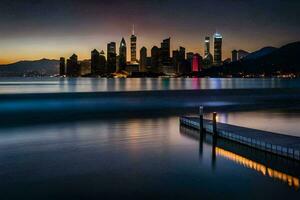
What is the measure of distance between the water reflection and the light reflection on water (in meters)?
0.14

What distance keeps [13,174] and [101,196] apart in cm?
401

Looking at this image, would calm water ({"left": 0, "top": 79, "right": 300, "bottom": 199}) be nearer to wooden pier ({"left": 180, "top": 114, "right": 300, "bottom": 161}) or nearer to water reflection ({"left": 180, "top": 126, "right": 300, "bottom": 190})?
water reflection ({"left": 180, "top": 126, "right": 300, "bottom": 190})

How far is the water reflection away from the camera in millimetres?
13159

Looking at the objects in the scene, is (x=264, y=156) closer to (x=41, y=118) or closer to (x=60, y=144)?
(x=60, y=144)

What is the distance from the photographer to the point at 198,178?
13148 mm

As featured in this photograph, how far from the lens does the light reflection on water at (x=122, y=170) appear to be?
456 inches

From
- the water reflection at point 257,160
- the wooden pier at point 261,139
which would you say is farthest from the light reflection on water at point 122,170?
the wooden pier at point 261,139

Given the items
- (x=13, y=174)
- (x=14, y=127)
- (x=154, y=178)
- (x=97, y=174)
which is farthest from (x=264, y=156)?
(x=14, y=127)

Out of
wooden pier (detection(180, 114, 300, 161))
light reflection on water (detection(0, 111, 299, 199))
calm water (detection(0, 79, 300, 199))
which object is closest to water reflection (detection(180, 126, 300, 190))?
calm water (detection(0, 79, 300, 199))

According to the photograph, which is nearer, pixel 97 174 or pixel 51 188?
pixel 51 188

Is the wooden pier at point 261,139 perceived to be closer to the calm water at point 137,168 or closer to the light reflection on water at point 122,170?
the calm water at point 137,168

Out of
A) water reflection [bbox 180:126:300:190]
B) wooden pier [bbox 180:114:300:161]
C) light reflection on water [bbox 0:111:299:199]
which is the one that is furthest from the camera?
wooden pier [bbox 180:114:300:161]

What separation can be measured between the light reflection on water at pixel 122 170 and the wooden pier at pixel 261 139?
35.0 inches

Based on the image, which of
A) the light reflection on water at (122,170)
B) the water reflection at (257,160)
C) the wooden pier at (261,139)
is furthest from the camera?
the wooden pier at (261,139)
